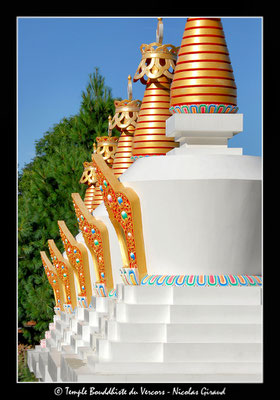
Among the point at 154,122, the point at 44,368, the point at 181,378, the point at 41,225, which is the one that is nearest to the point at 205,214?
the point at 181,378

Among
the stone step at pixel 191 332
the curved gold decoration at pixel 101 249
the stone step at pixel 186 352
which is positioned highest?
the curved gold decoration at pixel 101 249

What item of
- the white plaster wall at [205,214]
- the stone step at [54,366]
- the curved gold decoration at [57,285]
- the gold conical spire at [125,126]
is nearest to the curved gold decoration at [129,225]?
the white plaster wall at [205,214]

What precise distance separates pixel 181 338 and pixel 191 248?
51.4 inches

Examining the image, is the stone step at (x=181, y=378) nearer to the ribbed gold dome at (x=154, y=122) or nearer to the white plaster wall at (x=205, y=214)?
the white plaster wall at (x=205, y=214)

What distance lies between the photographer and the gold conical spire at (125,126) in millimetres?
19344

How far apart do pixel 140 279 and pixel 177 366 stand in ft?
5.05

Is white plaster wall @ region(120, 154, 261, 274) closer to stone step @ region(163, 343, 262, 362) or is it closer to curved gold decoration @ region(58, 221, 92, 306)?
stone step @ region(163, 343, 262, 362)

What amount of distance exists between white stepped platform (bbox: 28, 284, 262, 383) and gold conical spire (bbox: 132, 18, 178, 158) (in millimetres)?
4941

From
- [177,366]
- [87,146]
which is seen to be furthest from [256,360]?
[87,146]

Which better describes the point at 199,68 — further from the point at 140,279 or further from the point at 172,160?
the point at 140,279

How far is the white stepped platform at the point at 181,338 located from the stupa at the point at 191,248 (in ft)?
A: 0.04

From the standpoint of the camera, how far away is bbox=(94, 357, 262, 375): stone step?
1060cm

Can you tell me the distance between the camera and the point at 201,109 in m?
12.1

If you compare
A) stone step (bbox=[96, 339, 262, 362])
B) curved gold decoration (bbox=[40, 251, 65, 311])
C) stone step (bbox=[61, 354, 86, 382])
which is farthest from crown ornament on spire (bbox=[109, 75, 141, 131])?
stone step (bbox=[96, 339, 262, 362])
